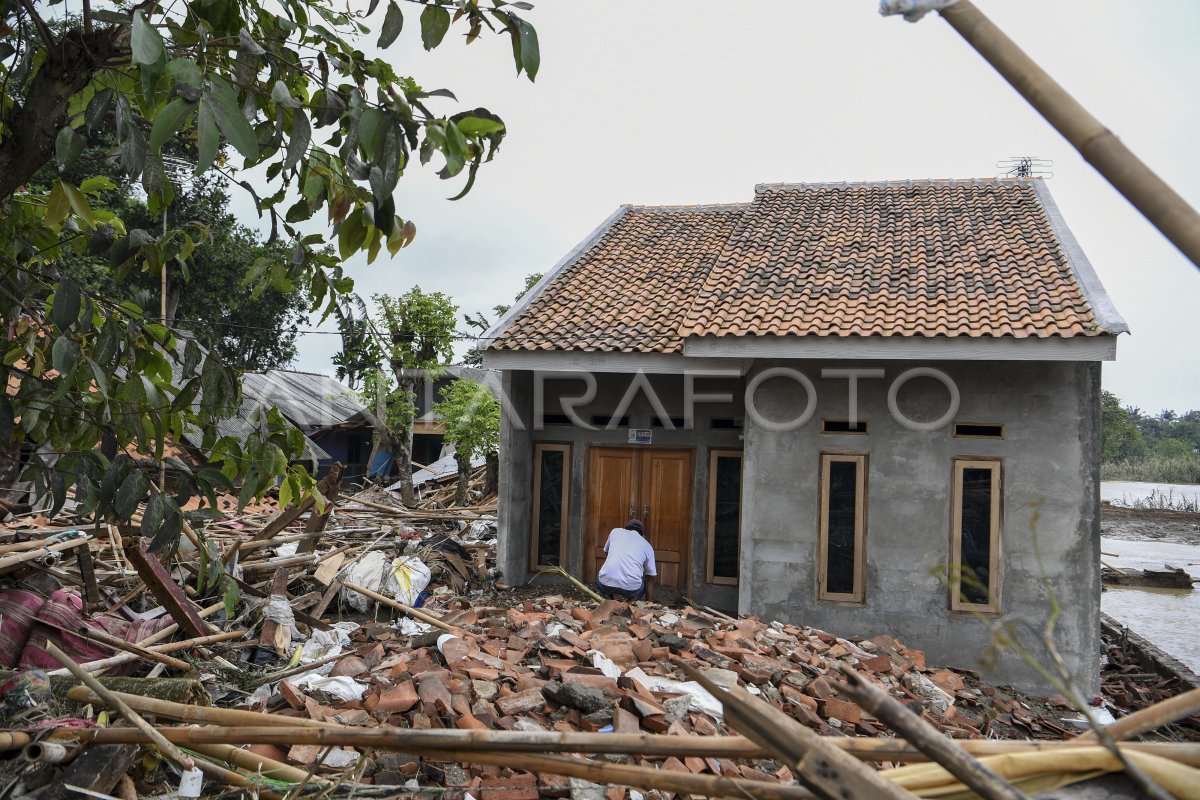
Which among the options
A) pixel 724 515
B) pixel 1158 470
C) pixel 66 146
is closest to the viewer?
pixel 66 146

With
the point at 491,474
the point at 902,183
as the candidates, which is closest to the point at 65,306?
the point at 902,183

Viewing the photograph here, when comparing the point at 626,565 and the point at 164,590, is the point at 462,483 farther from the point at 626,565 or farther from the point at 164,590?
the point at 164,590

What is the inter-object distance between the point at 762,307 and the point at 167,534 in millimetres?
8364

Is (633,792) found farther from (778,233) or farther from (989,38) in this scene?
(778,233)

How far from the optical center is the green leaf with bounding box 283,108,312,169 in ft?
7.61

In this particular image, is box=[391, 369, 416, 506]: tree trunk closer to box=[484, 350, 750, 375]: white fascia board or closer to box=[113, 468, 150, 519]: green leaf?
box=[484, 350, 750, 375]: white fascia board

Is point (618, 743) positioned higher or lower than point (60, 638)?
higher

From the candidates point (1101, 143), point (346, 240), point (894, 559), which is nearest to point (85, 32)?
point (346, 240)

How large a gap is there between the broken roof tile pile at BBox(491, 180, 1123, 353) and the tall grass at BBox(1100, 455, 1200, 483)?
42269mm

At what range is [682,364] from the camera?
1070 centimetres

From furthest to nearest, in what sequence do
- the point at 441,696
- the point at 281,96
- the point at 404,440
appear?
the point at 404,440
the point at 441,696
the point at 281,96

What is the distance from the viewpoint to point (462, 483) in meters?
19.0

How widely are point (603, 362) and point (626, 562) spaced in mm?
2574

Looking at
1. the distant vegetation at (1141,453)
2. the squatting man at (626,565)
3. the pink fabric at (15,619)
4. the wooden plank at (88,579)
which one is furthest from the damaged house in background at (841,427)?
the distant vegetation at (1141,453)
